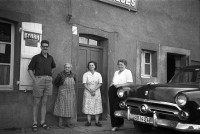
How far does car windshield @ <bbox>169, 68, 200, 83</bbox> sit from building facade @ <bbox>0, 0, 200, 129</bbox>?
234 centimetres

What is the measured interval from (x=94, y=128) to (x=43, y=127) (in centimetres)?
121

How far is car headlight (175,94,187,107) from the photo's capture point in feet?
12.7

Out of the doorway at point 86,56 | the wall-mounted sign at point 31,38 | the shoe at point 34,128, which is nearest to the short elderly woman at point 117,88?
the doorway at point 86,56

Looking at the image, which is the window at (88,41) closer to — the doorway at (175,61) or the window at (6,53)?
the window at (6,53)

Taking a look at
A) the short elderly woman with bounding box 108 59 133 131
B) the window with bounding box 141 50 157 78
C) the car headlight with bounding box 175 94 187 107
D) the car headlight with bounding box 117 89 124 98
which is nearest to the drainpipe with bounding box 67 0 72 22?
the short elderly woman with bounding box 108 59 133 131

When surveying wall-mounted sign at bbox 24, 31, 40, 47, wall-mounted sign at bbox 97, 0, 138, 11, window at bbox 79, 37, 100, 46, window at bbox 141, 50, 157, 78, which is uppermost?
wall-mounted sign at bbox 97, 0, 138, 11

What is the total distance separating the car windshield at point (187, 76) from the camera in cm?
507

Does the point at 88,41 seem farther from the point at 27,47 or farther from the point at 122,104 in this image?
the point at 122,104

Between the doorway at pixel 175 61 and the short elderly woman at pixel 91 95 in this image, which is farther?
the doorway at pixel 175 61

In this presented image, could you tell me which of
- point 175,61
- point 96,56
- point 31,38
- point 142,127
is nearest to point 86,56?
point 96,56

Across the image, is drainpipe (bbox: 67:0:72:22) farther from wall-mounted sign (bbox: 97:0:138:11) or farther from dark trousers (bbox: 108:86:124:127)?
dark trousers (bbox: 108:86:124:127)

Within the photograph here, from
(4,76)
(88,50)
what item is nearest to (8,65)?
(4,76)

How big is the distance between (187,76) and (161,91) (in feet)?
4.27

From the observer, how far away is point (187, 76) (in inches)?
208
